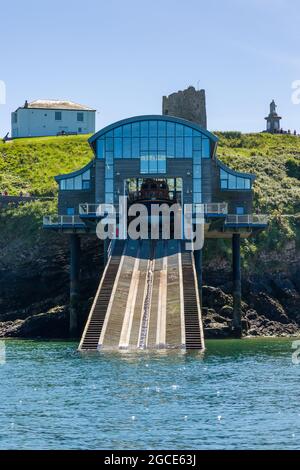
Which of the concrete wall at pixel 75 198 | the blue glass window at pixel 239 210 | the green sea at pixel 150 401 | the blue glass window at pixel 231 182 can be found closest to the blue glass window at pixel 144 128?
the concrete wall at pixel 75 198

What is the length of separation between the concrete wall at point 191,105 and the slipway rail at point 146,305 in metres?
46.1

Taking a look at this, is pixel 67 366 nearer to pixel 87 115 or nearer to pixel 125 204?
pixel 125 204

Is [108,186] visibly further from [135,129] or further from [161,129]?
[161,129]

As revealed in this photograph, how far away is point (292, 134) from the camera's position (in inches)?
6575

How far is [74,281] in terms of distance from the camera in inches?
3878

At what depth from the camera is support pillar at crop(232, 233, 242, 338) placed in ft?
320

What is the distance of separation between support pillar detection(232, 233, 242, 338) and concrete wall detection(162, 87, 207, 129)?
3664cm

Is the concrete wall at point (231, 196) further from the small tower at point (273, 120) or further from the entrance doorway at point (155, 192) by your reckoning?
the small tower at point (273, 120)

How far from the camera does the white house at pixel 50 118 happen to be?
531ft

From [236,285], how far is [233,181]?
9724 mm

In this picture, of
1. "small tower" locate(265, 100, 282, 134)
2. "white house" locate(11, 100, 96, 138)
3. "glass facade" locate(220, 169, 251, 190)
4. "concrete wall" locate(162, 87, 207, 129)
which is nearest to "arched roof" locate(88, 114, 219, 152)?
"glass facade" locate(220, 169, 251, 190)

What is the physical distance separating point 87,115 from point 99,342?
92440mm

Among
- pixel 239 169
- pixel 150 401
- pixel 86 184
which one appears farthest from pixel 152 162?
pixel 150 401

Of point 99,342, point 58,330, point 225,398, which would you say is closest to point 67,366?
point 99,342
